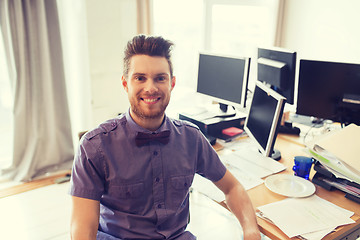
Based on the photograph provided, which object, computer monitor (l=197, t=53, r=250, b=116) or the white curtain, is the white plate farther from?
the white curtain

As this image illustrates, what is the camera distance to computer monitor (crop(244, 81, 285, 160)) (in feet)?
5.24

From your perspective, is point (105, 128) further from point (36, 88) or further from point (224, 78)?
point (36, 88)

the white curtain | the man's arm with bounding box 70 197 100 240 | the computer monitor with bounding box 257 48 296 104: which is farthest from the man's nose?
the white curtain

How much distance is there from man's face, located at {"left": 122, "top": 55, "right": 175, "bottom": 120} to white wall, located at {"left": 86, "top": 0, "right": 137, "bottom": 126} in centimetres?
183

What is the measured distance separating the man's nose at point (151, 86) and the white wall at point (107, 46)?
1.86 meters

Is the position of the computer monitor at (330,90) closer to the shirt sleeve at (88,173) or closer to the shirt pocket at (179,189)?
the shirt pocket at (179,189)

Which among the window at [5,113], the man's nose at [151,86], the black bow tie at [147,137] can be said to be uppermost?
the man's nose at [151,86]

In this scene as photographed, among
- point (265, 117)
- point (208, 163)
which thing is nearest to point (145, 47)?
point (208, 163)

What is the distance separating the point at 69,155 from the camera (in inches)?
122

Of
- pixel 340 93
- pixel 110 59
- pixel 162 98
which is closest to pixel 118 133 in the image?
pixel 162 98

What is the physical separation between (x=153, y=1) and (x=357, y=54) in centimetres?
261

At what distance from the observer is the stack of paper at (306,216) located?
3.97 ft

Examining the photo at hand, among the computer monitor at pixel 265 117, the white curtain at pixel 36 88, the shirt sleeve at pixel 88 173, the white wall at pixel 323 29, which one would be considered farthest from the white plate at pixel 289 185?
the white wall at pixel 323 29

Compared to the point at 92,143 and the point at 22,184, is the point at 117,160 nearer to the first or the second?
the point at 92,143
